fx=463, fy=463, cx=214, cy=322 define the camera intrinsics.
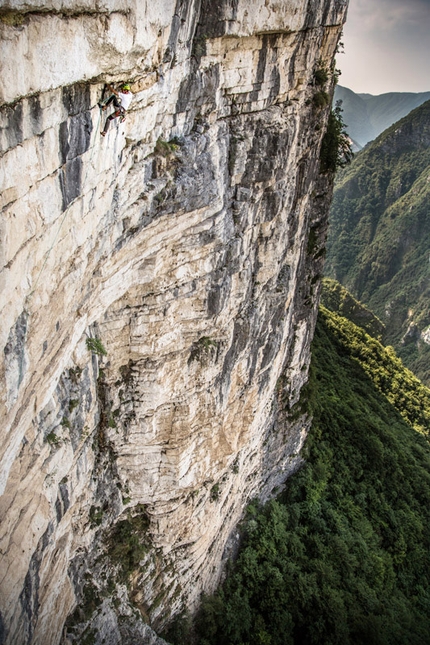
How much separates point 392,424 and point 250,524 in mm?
16408

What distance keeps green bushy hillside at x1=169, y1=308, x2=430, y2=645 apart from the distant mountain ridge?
16233 centimetres

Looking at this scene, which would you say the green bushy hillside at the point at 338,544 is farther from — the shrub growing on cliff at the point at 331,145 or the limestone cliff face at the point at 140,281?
the shrub growing on cliff at the point at 331,145

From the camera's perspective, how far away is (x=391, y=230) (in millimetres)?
86875

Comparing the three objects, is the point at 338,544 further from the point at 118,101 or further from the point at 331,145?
the point at 118,101

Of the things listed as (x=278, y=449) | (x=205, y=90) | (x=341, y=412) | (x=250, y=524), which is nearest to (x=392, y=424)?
(x=341, y=412)

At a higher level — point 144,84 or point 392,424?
point 144,84

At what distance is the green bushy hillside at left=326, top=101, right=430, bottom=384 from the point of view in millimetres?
80500

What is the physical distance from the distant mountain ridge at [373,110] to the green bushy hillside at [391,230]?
280 ft

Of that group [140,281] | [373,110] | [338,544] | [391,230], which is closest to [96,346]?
[140,281]

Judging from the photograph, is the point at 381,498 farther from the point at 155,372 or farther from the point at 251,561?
the point at 155,372

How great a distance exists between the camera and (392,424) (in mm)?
32188

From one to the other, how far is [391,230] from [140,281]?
86.0 m

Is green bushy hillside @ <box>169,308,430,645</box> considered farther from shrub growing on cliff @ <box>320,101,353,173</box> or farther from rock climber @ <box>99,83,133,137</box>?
rock climber @ <box>99,83,133,137</box>

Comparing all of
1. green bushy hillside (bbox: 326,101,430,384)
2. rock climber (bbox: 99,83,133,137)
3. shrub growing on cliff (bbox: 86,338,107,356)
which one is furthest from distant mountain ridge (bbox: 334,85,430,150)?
rock climber (bbox: 99,83,133,137)
